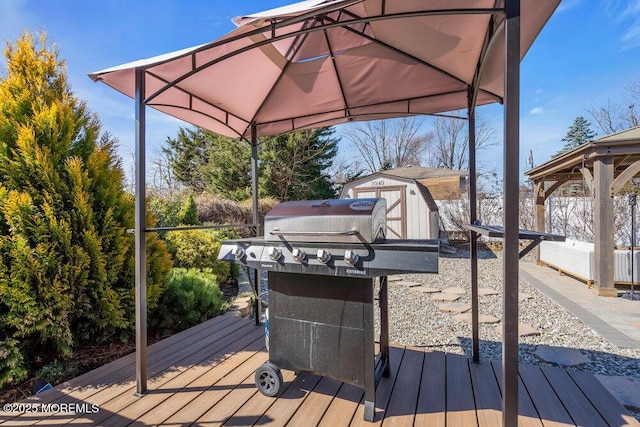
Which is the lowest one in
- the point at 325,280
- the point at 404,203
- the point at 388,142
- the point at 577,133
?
the point at 325,280

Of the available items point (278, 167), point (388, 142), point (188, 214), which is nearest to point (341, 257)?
point (188, 214)

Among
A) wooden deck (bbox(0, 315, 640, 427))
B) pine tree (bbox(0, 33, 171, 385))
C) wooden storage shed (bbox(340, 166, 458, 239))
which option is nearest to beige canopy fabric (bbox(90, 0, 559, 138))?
pine tree (bbox(0, 33, 171, 385))

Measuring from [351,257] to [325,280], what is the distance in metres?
0.30

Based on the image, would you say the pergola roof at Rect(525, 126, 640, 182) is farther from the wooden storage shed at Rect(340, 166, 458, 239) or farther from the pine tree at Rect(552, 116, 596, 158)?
the pine tree at Rect(552, 116, 596, 158)

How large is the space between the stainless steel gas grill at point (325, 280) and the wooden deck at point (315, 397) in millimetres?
180

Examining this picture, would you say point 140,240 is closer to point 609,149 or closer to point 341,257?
point 341,257

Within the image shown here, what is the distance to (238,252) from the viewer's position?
6.06ft

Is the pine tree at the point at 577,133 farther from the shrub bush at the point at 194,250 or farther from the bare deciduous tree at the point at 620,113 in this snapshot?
the shrub bush at the point at 194,250

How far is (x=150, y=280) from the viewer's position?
2828 millimetres

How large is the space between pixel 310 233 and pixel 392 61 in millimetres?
1512

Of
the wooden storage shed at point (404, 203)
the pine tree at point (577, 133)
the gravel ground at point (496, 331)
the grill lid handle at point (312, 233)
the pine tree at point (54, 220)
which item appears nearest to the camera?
the grill lid handle at point (312, 233)

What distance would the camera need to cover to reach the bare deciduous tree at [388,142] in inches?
707

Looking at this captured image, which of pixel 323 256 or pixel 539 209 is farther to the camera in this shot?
pixel 539 209

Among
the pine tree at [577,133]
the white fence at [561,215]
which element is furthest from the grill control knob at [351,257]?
the pine tree at [577,133]
